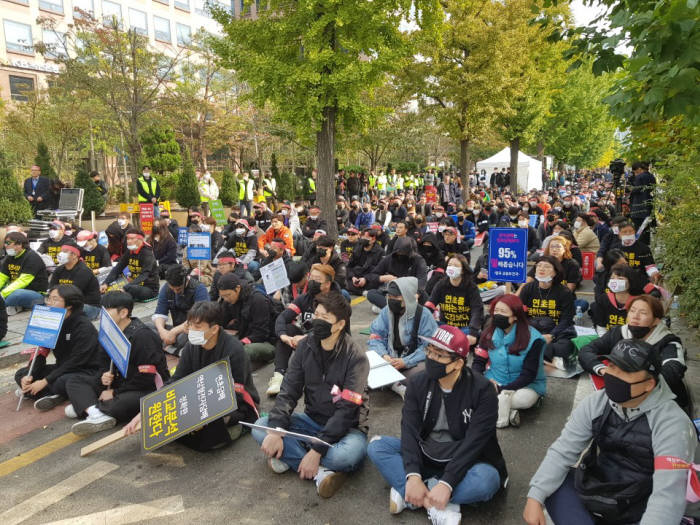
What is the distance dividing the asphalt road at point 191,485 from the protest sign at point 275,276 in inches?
121

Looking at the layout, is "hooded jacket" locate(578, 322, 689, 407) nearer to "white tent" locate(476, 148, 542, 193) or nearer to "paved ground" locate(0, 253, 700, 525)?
"paved ground" locate(0, 253, 700, 525)

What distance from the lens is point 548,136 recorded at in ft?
135

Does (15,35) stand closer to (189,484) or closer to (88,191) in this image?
(88,191)

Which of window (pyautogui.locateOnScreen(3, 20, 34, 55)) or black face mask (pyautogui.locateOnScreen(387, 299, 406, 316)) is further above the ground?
window (pyautogui.locateOnScreen(3, 20, 34, 55))

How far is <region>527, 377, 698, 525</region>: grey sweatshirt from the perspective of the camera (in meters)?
2.93

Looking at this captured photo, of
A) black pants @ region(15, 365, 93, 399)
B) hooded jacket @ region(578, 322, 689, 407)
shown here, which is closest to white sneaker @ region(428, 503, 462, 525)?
hooded jacket @ region(578, 322, 689, 407)

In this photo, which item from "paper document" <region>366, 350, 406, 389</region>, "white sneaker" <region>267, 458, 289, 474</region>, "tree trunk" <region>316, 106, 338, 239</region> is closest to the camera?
"white sneaker" <region>267, 458, 289, 474</region>

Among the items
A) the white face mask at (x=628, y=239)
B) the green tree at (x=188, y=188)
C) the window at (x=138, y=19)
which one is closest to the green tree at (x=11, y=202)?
the green tree at (x=188, y=188)

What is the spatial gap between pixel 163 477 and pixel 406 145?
3132 cm

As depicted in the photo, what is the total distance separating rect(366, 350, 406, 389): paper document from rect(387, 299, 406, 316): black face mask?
541mm

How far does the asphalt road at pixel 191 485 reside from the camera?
3.86m

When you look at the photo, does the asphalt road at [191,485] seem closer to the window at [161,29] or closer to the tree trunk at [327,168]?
the tree trunk at [327,168]

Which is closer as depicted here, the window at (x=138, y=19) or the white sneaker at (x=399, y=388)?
the white sneaker at (x=399, y=388)

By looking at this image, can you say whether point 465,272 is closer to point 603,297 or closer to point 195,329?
point 603,297
